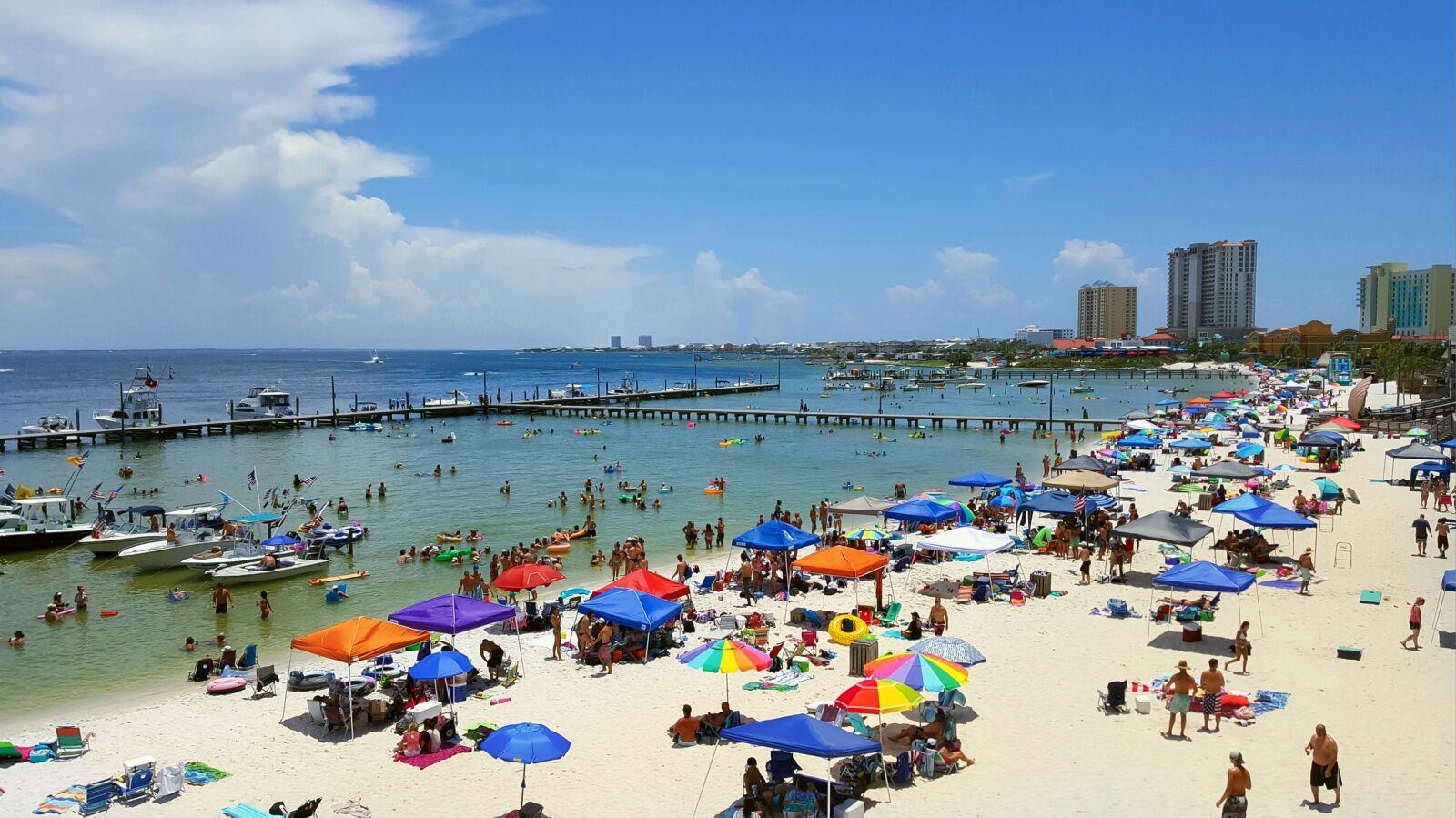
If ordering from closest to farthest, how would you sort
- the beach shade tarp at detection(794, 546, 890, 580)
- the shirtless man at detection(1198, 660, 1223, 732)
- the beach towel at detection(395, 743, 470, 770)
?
the beach towel at detection(395, 743, 470, 770), the shirtless man at detection(1198, 660, 1223, 732), the beach shade tarp at detection(794, 546, 890, 580)

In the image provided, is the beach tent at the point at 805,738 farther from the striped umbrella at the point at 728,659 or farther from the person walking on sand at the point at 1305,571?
the person walking on sand at the point at 1305,571

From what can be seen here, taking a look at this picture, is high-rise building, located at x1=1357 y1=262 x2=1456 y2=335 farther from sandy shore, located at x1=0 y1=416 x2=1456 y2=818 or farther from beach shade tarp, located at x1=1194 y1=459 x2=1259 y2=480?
sandy shore, located at x1=0 y1=416 x2=1456 y2=818

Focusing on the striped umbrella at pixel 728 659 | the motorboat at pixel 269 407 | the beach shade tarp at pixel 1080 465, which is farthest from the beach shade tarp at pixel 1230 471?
the motorboat at pixel 269 407

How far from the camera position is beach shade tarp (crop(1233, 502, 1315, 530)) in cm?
1870

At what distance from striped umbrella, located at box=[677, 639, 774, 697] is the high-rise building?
193 meters

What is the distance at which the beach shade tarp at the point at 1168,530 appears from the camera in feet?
57.4

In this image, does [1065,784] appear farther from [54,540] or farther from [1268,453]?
[1268,453]

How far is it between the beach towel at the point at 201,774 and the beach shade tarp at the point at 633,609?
18.0 ft

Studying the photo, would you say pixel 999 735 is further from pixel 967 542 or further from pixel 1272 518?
pixel 1272 518

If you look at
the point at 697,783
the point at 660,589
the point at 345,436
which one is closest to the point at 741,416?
the point at 345,436

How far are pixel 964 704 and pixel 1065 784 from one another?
242cm

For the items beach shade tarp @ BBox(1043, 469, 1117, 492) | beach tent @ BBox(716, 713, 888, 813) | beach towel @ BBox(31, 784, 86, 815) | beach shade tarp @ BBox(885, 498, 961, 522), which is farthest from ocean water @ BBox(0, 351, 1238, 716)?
beach tent @ BBox(716, 713, 888, 813)

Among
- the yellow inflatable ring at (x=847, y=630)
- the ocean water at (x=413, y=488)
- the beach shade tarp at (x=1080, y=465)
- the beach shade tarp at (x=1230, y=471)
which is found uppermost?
the beach shade tarp at (x=1080, y=465)

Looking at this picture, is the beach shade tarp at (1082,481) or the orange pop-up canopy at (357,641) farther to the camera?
the beach shade tarp at (1082,481)
